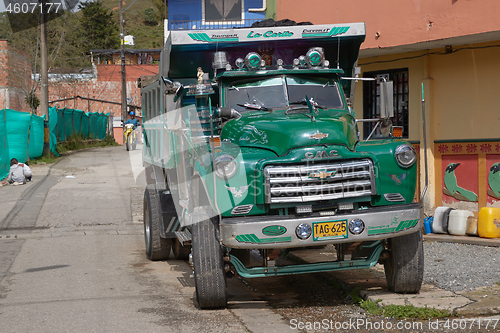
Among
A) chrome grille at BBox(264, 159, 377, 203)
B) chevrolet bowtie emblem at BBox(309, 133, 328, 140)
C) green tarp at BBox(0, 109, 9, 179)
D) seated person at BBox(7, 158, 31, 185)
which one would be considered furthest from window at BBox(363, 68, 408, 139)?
green tarp at BBox(0, 109, 9, 179)

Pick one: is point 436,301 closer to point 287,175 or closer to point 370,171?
point 370,171

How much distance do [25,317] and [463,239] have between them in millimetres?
6361

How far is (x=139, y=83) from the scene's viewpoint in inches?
417

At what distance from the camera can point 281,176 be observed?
17.4 ft

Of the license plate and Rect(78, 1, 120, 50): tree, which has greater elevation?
Rect(78, 1, 120, 50): tree

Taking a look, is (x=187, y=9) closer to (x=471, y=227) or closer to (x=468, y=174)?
(x=468, y=174)

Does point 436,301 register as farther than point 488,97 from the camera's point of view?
No

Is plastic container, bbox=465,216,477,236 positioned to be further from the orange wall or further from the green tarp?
the green tarp

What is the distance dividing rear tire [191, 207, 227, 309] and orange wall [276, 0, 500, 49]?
633 cm

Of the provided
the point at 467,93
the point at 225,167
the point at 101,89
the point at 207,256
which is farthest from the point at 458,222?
the point at 101,89

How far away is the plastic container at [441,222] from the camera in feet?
31.1

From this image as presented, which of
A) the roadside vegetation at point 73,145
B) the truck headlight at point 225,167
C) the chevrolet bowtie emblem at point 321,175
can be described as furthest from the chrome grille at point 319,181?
the roadside vegetation at point 73,145

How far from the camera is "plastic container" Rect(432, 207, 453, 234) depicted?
947 centimetres

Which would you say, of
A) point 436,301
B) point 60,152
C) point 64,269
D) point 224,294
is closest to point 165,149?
point 64,269
